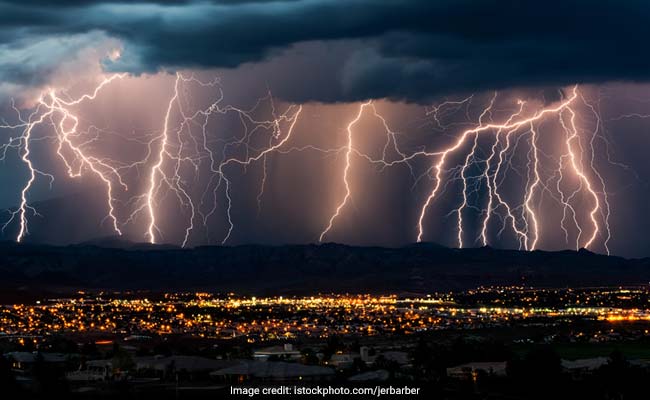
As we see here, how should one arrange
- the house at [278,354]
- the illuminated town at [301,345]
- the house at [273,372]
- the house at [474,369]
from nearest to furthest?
the house at [273,372], the illuminated town at [301,345], the house at [474,369], the house at [278,354]

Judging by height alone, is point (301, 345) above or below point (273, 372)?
above

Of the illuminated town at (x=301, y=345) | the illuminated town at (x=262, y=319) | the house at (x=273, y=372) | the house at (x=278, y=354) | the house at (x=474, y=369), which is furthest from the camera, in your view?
the illuminated town at (x=262, y=319)

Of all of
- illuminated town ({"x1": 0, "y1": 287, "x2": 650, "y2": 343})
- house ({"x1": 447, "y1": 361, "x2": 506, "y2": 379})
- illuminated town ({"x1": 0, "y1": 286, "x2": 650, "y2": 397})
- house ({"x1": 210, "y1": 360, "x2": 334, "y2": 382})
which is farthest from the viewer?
illuminated town ({"x1": 0, "y1": 287, "x2": 650, "y2": 343})

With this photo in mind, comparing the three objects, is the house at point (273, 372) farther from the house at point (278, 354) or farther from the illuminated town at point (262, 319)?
the illuminated town at point (262, 319)

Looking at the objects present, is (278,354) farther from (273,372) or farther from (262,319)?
(262,319)

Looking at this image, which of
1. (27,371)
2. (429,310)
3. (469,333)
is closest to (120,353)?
(27,371)

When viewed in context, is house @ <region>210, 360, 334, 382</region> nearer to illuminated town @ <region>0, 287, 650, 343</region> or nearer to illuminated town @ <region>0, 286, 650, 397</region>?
illuminated town @ <region>0, 286, 650, 397</region>

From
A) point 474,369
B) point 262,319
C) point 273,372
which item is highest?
point 262,319

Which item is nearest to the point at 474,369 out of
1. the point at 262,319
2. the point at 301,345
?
the point at 301,345

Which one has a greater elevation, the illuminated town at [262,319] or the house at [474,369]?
the illuminated town at [262,319]

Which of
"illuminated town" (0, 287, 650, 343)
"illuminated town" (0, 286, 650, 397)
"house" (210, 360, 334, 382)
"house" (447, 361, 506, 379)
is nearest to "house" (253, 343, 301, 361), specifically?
"illuminated town" (0, 286, 650, 397)

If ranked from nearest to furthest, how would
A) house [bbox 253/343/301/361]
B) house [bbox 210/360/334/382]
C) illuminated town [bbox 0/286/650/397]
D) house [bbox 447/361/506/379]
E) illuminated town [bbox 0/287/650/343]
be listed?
house [bbox 210/360/334/382] → illuminated town [bbox 0/286/650/397] → house [bbox 447/361/506/379] → house [bbox 253/343/301/361] → illuminated town [bbox 0/287/650/343]

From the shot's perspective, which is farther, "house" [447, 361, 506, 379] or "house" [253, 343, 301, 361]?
"house" [253, 343, 301, 361]

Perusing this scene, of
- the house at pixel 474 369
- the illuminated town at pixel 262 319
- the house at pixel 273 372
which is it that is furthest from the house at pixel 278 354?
the illuminated town at pixel 262 319
